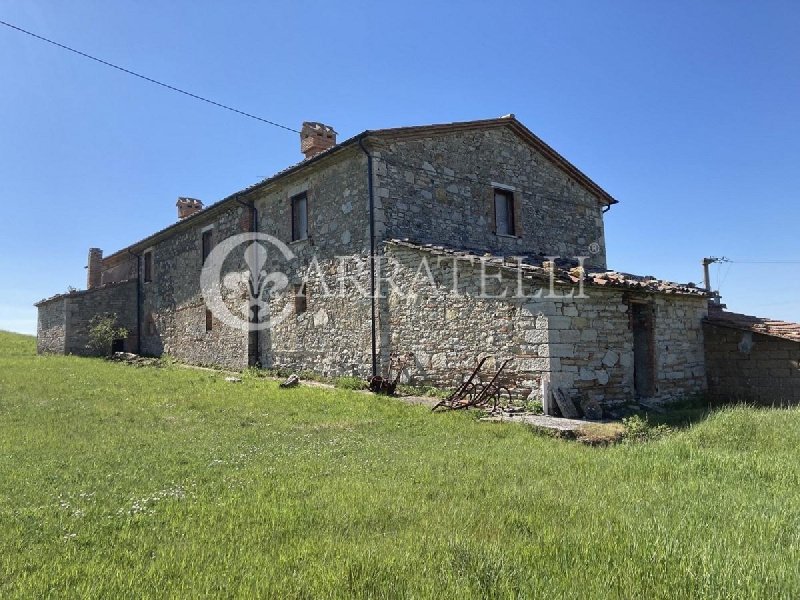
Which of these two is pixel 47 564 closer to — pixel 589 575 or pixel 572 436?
pixel 589 575

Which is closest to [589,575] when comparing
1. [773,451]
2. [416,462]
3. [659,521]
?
[659,521]

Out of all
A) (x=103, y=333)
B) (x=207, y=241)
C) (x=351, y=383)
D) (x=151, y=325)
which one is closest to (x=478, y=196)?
(x=351, y=383)

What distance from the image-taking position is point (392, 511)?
12.7 ft

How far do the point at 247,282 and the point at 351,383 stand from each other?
5970mm

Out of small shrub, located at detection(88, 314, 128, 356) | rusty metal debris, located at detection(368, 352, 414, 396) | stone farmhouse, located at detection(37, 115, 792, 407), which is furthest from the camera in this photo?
small shrub, located at detection(88, 314, 128, 356)

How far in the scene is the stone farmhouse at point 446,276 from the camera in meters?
9.19

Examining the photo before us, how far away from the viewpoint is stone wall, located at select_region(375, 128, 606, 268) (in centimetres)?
1188

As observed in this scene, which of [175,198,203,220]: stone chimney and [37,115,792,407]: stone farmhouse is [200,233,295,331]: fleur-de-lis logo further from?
[175,198,203,220]: stone chimney

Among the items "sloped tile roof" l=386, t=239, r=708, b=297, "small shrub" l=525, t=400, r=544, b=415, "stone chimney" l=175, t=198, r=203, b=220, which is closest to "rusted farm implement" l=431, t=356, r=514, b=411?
"small shrub" l=525, t=400, r=544, b=415

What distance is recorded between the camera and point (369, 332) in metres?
11.9

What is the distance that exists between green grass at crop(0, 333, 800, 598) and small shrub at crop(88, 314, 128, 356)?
15.2 m

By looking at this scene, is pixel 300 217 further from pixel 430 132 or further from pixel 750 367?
pixel 750 367

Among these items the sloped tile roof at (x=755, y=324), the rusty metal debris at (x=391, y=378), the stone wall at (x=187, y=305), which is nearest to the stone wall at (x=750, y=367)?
the sloped tile roof at (x=755, y=324)

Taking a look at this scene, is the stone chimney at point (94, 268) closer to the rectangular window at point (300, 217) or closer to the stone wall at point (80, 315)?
the stone wall at point (80, 315)
